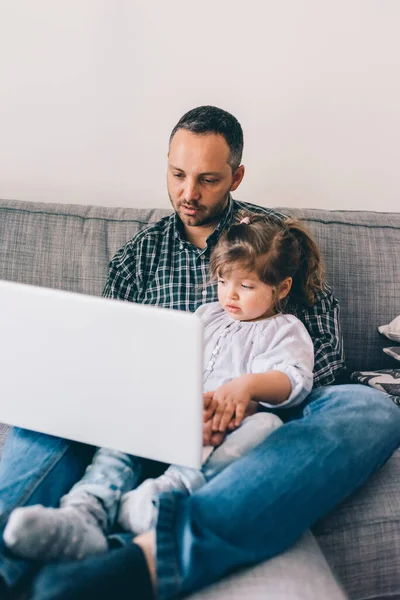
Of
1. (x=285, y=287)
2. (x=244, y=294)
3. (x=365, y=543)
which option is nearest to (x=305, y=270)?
(x=285, y=287)

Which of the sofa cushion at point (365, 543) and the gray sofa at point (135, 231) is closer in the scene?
the sofa cushion at point (365, 543)

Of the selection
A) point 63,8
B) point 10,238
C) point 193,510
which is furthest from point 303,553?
point 63,8

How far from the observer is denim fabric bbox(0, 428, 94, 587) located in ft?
3.15

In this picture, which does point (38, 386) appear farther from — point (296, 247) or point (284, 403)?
point (296, 247)

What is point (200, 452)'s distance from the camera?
877 mm

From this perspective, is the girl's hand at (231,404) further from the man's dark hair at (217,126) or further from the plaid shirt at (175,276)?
the man's dark hair at (217,126)

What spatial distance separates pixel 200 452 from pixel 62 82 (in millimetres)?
1365

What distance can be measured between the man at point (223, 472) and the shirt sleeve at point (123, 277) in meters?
0.08

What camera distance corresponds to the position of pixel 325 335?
56.7 inches

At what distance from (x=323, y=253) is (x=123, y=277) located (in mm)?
524

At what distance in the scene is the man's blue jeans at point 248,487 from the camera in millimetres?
868

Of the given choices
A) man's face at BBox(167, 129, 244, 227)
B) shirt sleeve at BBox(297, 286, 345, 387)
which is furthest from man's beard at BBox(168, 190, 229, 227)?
shirt sleeve at BBox(297, 286, 345, 387)

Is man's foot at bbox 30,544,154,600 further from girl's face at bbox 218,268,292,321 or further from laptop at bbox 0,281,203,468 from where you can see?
girl's face at bbox 218,268,292,321

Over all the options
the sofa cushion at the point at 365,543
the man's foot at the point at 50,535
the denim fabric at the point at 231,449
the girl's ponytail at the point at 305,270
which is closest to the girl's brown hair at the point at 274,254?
the girl's ponytail at the point at 305,270
